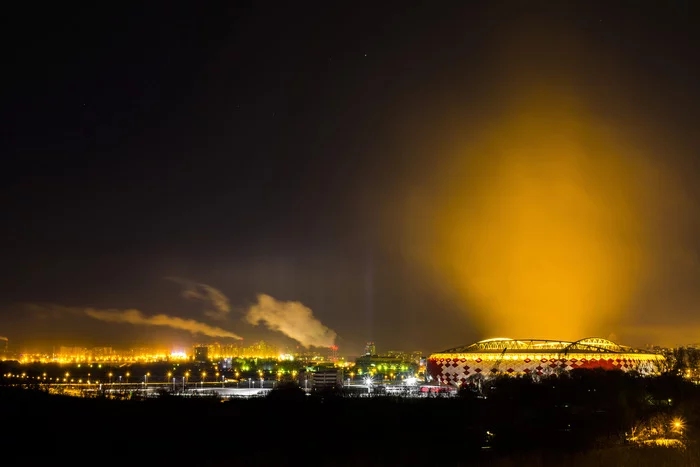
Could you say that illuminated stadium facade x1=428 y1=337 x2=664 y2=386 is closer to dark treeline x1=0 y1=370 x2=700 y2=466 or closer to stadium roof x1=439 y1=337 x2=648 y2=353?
stadium roof x1=439 y1=337 x2=648 y2=353

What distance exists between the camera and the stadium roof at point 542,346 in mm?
89750

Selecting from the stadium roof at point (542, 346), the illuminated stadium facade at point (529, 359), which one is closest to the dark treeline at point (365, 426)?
the illuminated stadium facade at point (529, 359)

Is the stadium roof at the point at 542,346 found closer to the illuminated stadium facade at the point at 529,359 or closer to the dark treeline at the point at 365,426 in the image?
the illuminated stadium facade at the point at 529,359

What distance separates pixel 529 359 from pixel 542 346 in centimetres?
699

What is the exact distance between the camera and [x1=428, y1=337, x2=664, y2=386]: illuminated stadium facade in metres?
83.9

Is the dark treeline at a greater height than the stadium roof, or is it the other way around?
the stadium roof

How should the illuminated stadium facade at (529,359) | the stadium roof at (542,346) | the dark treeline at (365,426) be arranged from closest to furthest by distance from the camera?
the dark treeline at (365,426) < the illuminated stadium facade at (529,359) < the stadium roof at (542,346)

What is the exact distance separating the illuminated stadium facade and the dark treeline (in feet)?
65.0

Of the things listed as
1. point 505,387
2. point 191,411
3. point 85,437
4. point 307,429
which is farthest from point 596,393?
point 85,437

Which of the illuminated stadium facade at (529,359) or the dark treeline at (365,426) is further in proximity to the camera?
the illuminated stadium facade at (529,359)

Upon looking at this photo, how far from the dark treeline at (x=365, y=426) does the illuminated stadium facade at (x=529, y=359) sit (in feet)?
65.0

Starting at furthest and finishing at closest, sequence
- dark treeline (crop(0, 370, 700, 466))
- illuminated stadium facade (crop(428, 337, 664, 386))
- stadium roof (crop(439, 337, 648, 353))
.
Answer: stadium roof (crop(439, 337, 648, 353)) → illuminated stadium facade (crop(428, 337, 664, 386)) → dark treeline (crop(0, 370, 700, 466))

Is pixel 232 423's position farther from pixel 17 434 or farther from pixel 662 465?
pixel 662 465

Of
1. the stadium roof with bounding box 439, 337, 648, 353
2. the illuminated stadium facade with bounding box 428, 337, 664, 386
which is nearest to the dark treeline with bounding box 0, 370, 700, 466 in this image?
the illuminated stadium facade with bounding box 428, 337, 664, 386
